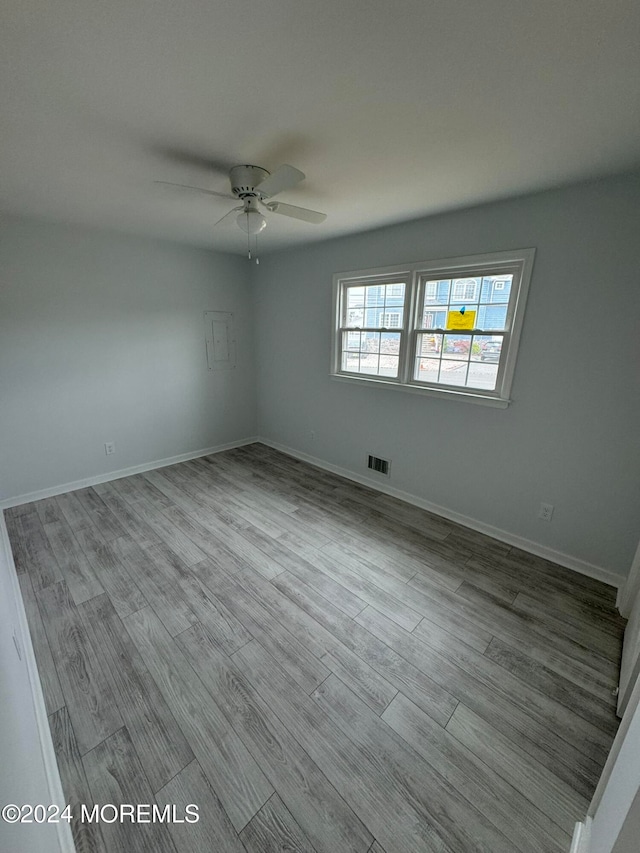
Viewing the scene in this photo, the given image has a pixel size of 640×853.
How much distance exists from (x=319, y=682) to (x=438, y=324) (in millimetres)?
2650

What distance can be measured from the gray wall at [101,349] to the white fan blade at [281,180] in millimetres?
2309

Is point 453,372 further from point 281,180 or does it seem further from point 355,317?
point 281,180

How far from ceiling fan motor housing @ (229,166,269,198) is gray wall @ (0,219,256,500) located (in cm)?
208

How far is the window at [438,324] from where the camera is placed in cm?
243

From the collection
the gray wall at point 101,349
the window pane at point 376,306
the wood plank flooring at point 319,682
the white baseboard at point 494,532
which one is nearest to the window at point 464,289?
the window pane at point 376,306

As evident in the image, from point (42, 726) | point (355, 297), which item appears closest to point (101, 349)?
point (355, 297)

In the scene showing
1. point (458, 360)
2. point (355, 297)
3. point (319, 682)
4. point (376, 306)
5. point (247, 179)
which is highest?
point (247, 179)

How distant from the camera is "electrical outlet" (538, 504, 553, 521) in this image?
2404mm

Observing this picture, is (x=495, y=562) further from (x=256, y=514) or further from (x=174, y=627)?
(x=174, y=627)

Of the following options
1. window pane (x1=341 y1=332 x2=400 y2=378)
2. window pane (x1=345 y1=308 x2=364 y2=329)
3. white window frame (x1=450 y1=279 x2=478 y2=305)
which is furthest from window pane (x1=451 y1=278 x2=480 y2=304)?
window pane (x1=345 y1=308 x2=364 y2=329)

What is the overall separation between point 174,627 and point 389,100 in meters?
2.73

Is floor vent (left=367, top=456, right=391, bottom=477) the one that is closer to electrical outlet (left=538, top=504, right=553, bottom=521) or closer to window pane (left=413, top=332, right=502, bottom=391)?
window pane (left=413, top=332, right=502, bottom=391)

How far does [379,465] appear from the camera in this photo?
344cm

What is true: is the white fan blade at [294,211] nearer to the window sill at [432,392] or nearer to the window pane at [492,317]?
the window pane at [492,317]
